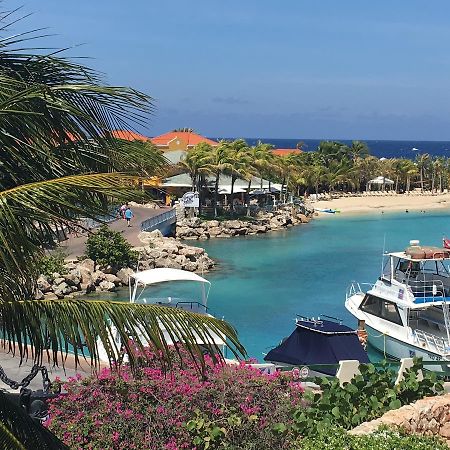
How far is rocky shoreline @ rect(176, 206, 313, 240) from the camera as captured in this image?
170 ft

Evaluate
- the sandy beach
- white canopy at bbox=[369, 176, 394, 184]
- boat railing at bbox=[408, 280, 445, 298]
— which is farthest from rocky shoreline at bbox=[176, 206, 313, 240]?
white canopy at bbox=[369, 176, 394, 184]

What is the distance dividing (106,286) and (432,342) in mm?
15595

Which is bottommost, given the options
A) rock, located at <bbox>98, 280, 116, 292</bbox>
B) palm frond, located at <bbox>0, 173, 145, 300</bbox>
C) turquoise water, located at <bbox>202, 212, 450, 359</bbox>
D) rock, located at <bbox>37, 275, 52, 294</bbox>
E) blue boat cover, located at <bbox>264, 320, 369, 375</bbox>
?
turquoise water, located at <bbox>202, 212, 450, 359</bbox>

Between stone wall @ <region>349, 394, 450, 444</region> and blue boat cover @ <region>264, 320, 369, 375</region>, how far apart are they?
26.5ft

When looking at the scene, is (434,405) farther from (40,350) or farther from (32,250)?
(32,250)

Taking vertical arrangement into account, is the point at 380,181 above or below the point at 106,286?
above

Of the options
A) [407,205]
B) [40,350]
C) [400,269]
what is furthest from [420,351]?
[407,205]

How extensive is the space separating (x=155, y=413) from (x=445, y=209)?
74341 millimetres

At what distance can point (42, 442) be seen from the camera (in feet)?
15.9

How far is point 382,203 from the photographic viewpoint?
80750 millimetres

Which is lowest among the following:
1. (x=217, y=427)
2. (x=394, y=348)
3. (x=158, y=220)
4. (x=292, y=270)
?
(x=292, y=270)

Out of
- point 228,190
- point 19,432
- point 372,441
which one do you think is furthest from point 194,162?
point 19,432

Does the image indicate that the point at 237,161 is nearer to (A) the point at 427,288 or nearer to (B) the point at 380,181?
(A) the point at 427,288

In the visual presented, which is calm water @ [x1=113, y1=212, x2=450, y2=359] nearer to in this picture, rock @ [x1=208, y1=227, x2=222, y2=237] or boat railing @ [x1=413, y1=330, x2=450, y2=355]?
rock @ [x1=208, y1=227, x2=222, y2=237]
